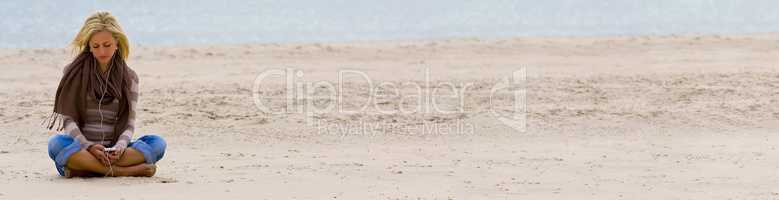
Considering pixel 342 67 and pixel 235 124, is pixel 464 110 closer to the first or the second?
pixel 235 124

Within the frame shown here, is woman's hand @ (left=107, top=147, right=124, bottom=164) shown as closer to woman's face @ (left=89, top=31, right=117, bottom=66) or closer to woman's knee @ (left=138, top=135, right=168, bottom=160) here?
woman's knee @ (left=138, top=135, right=168, bottom=160)

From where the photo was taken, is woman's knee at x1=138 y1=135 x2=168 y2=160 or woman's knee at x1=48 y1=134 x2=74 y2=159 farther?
woman's knee at x1=138 y1=135 x2=168 y2=160

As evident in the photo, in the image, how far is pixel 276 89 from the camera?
10203 mm

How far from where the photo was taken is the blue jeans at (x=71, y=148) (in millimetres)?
6305

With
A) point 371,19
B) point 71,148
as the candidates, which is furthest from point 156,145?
point 371,19

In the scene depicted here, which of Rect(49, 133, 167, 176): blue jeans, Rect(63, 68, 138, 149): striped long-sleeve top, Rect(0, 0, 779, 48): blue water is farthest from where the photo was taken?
Rect(0, 0, 779, 48): blue water

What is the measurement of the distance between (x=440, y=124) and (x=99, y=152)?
299cm

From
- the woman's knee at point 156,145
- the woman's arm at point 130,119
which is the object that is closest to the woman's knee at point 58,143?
the woman's arm at point 130,119

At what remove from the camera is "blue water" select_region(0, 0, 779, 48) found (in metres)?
18.2

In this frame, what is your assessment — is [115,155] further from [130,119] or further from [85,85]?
[85,85]

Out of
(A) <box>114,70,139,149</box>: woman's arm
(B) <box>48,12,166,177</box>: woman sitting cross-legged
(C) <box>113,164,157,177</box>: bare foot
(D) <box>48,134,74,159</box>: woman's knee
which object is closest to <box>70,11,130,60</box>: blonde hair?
(B) <box>48,12,166,177</box>: woman sitting cross-legged

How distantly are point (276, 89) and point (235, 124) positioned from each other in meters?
1.47

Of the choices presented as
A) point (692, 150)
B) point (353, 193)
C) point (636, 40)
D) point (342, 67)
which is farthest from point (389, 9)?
point (353, 193)

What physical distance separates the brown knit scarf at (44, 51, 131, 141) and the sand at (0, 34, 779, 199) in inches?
12.8
